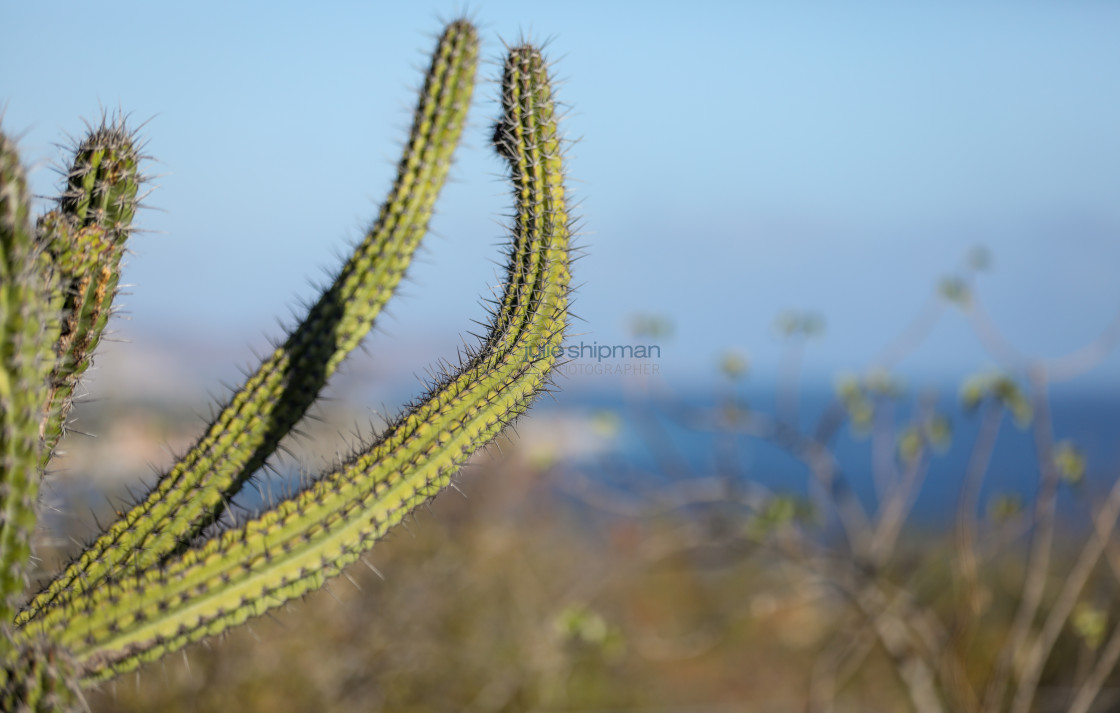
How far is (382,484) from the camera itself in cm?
166

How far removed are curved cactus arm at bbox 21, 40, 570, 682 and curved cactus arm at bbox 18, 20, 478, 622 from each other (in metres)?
Result: 0.15

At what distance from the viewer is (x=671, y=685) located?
24.3ft

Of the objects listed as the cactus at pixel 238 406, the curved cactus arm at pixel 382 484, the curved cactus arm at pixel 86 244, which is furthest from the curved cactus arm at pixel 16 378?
the curved cactus arm at pixel 86 244

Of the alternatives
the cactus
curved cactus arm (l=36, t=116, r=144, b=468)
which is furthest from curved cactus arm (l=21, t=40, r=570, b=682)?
curved cactus arm (l=36, t=116, r=144, b=468)

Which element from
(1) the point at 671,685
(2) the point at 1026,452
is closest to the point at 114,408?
(1) the point at 671,685

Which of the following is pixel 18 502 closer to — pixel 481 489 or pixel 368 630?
pixel 368 630

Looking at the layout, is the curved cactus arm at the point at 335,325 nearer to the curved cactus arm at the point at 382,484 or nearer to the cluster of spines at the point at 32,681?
the curved cactus arm at the point at 382,484

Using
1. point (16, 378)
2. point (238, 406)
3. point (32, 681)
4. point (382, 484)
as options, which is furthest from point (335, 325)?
point (32, 681)

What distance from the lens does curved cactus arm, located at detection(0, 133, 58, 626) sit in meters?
1.20

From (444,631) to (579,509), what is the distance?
124 inches

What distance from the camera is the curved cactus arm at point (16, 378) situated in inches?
47.3

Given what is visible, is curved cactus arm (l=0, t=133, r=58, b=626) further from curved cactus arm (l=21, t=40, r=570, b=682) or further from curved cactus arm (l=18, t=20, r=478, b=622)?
curved cactus arm (l=18, t=20, r=478, b=622)

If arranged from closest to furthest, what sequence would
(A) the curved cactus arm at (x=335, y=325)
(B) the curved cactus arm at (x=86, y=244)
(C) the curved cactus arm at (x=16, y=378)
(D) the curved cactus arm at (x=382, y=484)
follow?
(C) the curved cactus arm at (x=16, y=378) → (D) the curved cactus arm at (x=382, y=484) → (B) the curved cactus arm at (x=86, y=244) → (A) the curved cactus arm at (x=335, y=325)

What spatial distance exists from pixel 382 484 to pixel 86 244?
2.58ft
